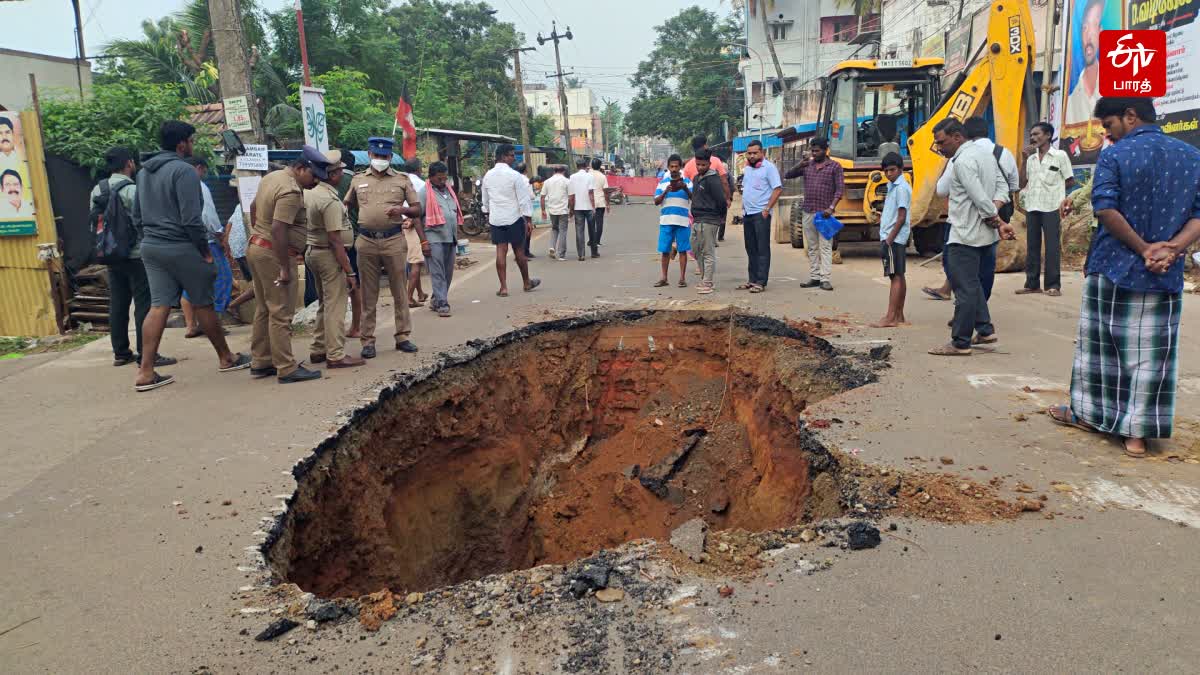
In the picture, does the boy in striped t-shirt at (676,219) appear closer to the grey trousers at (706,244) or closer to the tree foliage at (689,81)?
the grey trousers at (706,244)

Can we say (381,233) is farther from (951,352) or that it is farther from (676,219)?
(951,352)

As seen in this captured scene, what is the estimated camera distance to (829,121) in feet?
41.7

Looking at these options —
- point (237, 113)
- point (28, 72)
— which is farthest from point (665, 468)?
point (28, 72)

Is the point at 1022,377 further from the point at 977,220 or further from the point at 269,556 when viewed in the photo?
the point at 269,556

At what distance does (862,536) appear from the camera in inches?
127

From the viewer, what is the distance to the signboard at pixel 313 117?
29.4ft

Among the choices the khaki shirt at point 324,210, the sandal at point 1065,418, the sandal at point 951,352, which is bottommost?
the sandal at point 1065,418

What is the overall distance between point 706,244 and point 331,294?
4760mm

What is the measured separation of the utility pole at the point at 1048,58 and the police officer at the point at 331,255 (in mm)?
12666

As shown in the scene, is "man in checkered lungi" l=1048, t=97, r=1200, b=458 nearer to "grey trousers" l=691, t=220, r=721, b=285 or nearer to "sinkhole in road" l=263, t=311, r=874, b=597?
"sinkhole in road" l=263, t=311, r=874, b=597

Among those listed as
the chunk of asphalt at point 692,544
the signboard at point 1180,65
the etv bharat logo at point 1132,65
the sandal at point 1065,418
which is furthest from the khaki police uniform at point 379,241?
the signboard at point 1180,65

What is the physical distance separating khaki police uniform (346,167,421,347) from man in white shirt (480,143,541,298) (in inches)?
99.9

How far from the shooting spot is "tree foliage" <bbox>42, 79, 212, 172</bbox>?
9.65 meters

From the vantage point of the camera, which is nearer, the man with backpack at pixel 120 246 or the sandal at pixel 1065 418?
Answer: the sandal at pixel 1065 418
